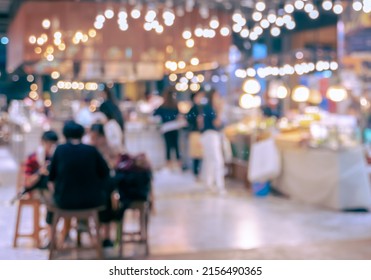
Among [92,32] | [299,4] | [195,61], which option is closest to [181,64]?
[195,61]

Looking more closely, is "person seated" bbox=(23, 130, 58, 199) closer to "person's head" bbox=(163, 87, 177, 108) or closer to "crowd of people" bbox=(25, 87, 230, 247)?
"crowd of people" bbox=(25, 87, 230, 247)

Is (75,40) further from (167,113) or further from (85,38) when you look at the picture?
(167,113)

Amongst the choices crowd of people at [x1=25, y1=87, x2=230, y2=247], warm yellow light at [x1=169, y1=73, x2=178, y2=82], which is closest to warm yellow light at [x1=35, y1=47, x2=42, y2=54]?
warm yellow light at [x1=169, y1=73, x2=178, y2=82]

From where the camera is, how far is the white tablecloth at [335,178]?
6609 mm

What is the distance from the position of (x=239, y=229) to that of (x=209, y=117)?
6.24 feet

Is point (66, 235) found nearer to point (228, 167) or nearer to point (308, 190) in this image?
point (308, 190)

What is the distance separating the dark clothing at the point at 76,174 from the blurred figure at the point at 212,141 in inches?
117

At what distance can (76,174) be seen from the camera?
452 cm

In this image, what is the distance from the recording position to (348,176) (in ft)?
21.7

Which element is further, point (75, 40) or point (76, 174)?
point (75, 40)

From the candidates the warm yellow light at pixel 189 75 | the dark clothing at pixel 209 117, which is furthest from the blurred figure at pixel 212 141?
the warm yellow light at pixel 189 75

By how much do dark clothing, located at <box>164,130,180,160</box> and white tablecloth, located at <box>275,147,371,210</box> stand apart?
2698 mm

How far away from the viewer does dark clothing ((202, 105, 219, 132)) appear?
291 inches
